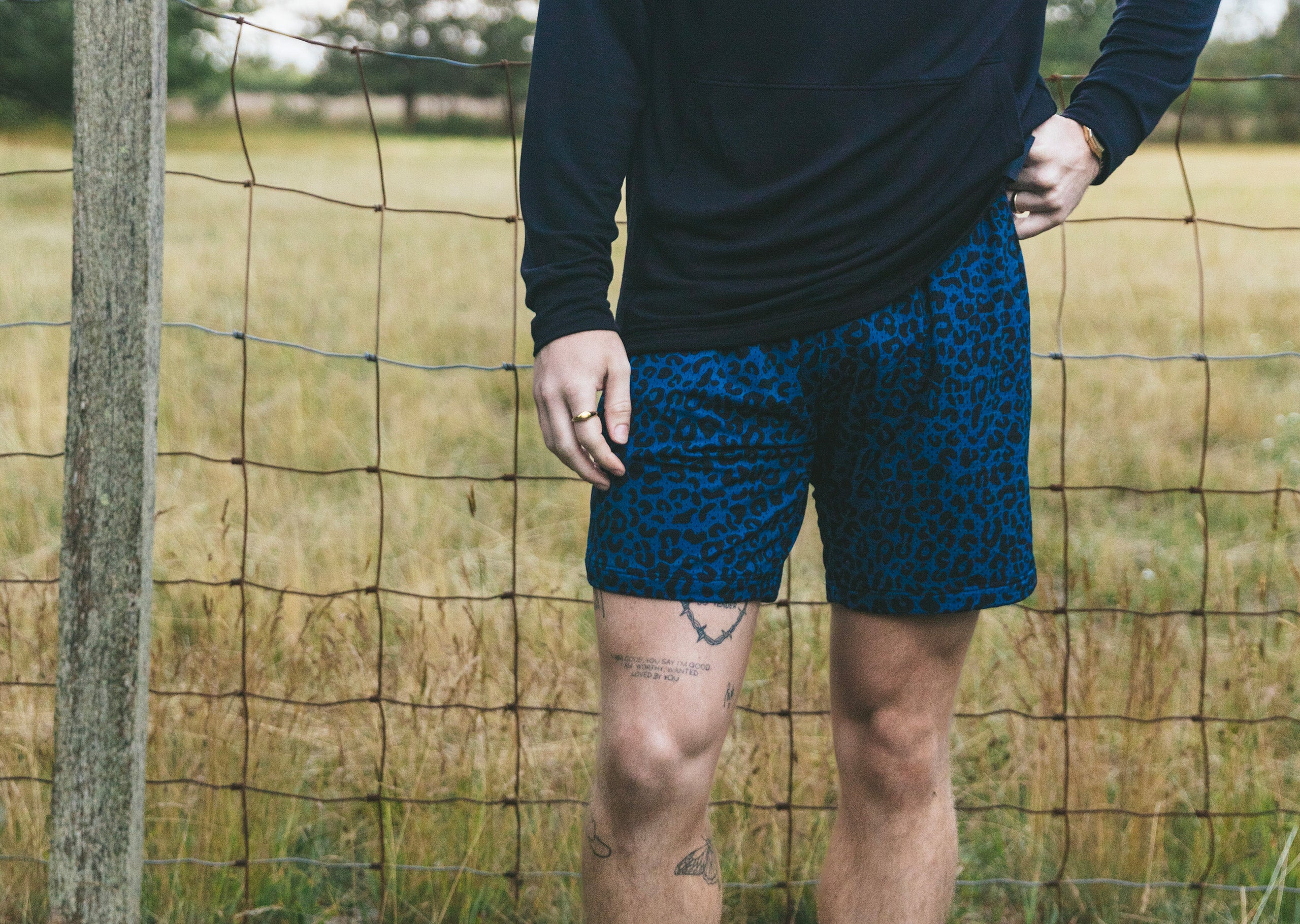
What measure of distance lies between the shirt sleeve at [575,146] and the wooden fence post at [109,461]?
59 cm

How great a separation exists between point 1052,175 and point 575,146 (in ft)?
1.94

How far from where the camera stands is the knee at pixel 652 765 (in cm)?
137

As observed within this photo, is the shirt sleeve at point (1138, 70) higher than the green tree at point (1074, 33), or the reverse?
the green tree at point (1074, 33)

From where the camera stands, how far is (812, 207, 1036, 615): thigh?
1409mm

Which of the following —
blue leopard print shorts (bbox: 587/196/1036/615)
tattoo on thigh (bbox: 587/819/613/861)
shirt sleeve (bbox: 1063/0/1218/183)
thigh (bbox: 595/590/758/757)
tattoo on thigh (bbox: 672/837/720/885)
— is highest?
shirt sleeve (bbox: 1063/0/1218/183)

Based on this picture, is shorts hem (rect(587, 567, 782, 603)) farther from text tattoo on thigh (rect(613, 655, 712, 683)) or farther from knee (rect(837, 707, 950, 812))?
knee (rect(837, 707, 950, 812))

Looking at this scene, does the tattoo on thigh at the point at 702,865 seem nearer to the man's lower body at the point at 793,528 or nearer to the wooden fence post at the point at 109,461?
the man's lower body at the point at 793,528

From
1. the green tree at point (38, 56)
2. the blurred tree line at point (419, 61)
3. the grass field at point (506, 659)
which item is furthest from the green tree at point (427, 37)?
the grass field at point (506, 659)

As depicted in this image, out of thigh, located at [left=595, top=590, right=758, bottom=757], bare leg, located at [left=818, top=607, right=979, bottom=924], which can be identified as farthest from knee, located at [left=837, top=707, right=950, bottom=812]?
thigh, located at [left=595, top=590, right=758, bottom=757]

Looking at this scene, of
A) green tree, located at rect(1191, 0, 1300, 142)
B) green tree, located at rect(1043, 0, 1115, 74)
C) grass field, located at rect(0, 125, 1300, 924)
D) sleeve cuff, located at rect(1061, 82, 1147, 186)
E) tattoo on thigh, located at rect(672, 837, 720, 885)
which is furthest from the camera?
green tree, located at rect(1191, 0, 1300, 142)

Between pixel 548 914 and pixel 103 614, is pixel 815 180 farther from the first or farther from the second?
pixel 548 914

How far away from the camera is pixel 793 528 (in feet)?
4.78

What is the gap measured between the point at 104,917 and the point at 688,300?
124 cm

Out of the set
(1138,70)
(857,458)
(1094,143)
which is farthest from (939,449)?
(1138,70)
